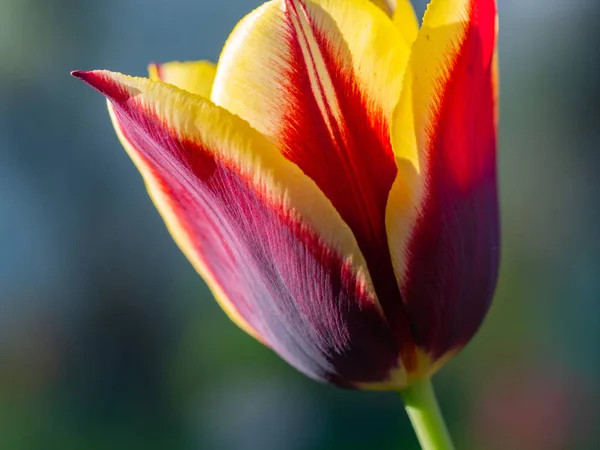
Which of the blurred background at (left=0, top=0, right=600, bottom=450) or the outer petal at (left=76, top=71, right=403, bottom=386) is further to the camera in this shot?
the blurred background at (left=0, top=0, right=600, bottom=450)

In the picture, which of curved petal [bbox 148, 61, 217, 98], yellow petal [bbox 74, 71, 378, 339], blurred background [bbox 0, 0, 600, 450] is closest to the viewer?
yellow petal [bbox 74, 71, 378, 339]

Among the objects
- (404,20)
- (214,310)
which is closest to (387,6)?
(404,20)

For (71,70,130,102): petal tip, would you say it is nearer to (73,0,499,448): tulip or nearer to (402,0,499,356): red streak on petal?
(73,0,499,448): tulip

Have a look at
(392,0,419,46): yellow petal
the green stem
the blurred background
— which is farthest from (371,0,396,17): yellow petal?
the blurred background

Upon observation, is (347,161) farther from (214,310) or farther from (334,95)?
(214,310)

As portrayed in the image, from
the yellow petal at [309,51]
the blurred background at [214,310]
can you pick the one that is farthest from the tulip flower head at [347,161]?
the blurred background at [214,310]

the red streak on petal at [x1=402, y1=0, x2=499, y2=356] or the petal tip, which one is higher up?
the petal tip

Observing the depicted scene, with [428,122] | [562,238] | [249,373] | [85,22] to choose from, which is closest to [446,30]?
[428,122]
